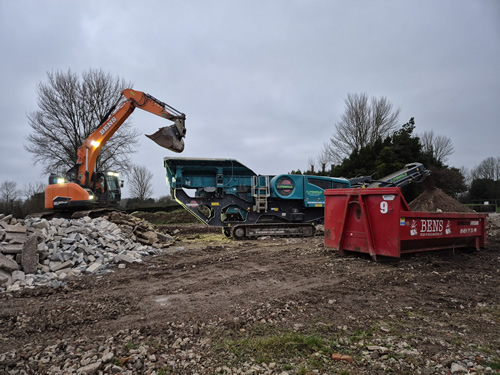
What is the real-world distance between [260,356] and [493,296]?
144 inches

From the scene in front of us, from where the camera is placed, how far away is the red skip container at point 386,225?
233 inches

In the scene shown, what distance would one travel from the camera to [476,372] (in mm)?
2336

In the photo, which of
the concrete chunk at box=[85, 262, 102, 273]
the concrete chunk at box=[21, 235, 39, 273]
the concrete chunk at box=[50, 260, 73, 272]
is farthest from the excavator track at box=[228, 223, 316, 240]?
the concrete chunk at box=[21, 235, 39, 273]

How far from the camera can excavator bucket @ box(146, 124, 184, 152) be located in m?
10.8

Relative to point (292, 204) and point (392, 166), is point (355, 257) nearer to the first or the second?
point (292, 204)

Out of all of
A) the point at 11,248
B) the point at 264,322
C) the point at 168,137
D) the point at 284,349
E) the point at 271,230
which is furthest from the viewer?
the point at 271,230

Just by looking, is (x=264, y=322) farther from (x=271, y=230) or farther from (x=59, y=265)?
(x=271, y=230)

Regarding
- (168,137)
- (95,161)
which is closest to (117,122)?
(95,161)

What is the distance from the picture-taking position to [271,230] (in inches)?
443

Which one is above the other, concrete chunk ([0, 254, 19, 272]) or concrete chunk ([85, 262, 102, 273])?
concrete chunk ([0, 254, 19, 272])

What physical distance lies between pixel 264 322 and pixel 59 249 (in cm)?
546

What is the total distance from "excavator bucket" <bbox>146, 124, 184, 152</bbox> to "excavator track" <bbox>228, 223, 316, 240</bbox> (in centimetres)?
363

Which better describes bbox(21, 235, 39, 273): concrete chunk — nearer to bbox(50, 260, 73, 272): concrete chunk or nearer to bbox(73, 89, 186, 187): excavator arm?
bbox(50, 260, 73, 272): concrete chunk

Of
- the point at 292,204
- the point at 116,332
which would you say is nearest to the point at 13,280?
the point at 116,332
